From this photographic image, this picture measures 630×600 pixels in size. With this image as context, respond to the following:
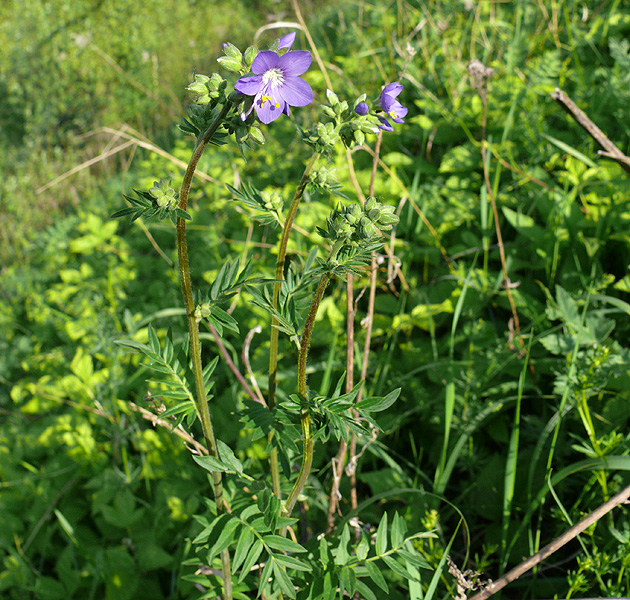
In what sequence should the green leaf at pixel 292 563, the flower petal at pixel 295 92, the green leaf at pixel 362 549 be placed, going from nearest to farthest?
the flower petal at pixel 295 92 → the green leaf at pixel 292 563 → the green leaf at pixel 362 549

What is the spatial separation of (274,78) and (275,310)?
433 millimetres

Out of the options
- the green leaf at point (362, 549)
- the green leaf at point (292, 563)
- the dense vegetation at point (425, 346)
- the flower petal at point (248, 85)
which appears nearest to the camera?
the flower petal at point (248, 85)

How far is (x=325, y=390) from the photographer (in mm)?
1766

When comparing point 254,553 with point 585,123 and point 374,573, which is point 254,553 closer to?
point 374,573

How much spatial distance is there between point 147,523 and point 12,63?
7.25 metres

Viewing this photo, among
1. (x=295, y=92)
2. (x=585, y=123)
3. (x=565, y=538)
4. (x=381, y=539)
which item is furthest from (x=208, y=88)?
(x=585, y=123)

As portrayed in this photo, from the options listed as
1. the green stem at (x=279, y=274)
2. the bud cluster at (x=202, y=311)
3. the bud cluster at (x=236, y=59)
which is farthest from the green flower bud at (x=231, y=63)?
the bud cluster at (x=202, y=311)

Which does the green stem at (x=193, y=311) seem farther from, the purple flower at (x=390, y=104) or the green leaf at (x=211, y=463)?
the purple flower at (x=390, y=104)

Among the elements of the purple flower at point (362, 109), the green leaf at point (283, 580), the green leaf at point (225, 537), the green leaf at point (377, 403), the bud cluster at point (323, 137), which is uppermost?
the purple flower at point (362, 109)

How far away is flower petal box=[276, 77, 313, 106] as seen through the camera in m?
0.95

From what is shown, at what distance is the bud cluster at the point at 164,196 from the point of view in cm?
91

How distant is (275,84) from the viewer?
94 cm

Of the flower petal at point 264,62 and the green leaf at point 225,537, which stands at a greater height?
the flower petal at point 264,62

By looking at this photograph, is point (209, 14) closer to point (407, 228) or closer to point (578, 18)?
point (578, 18)
